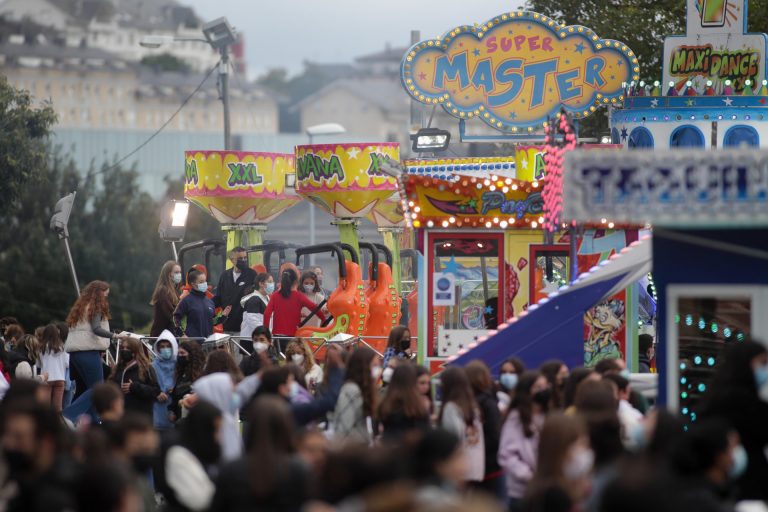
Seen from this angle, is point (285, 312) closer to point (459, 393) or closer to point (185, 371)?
point (185, 371)

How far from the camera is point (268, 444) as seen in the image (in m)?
8.52

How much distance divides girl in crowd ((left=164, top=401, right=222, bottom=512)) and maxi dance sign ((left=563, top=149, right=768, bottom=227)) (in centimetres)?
292

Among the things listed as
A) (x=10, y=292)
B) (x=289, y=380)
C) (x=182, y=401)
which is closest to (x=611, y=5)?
(x=182, y=401)

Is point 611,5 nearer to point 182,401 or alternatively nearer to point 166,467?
point 182,401

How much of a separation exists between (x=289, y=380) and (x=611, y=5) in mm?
19308

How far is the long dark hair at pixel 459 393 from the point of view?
457 inches

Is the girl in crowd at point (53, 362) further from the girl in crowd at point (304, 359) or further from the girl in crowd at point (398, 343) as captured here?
the girl in crowd at point (398, 343)

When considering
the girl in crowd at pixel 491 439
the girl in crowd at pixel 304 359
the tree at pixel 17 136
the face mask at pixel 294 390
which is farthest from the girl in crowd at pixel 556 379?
the tree at pixel 17 136

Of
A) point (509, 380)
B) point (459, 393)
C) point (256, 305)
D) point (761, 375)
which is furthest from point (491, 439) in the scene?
point (256, 305)

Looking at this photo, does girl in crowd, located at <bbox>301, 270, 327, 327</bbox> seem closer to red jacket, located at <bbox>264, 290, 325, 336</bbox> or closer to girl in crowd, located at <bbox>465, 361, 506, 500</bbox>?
red jacket, located at <bbox>264, 290, 325, 336</bbox>

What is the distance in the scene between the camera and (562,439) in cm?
912

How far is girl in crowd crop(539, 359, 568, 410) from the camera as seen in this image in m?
11.8

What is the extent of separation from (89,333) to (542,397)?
756 centimetres

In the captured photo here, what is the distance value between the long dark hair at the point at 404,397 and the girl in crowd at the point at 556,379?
37.3 inches
